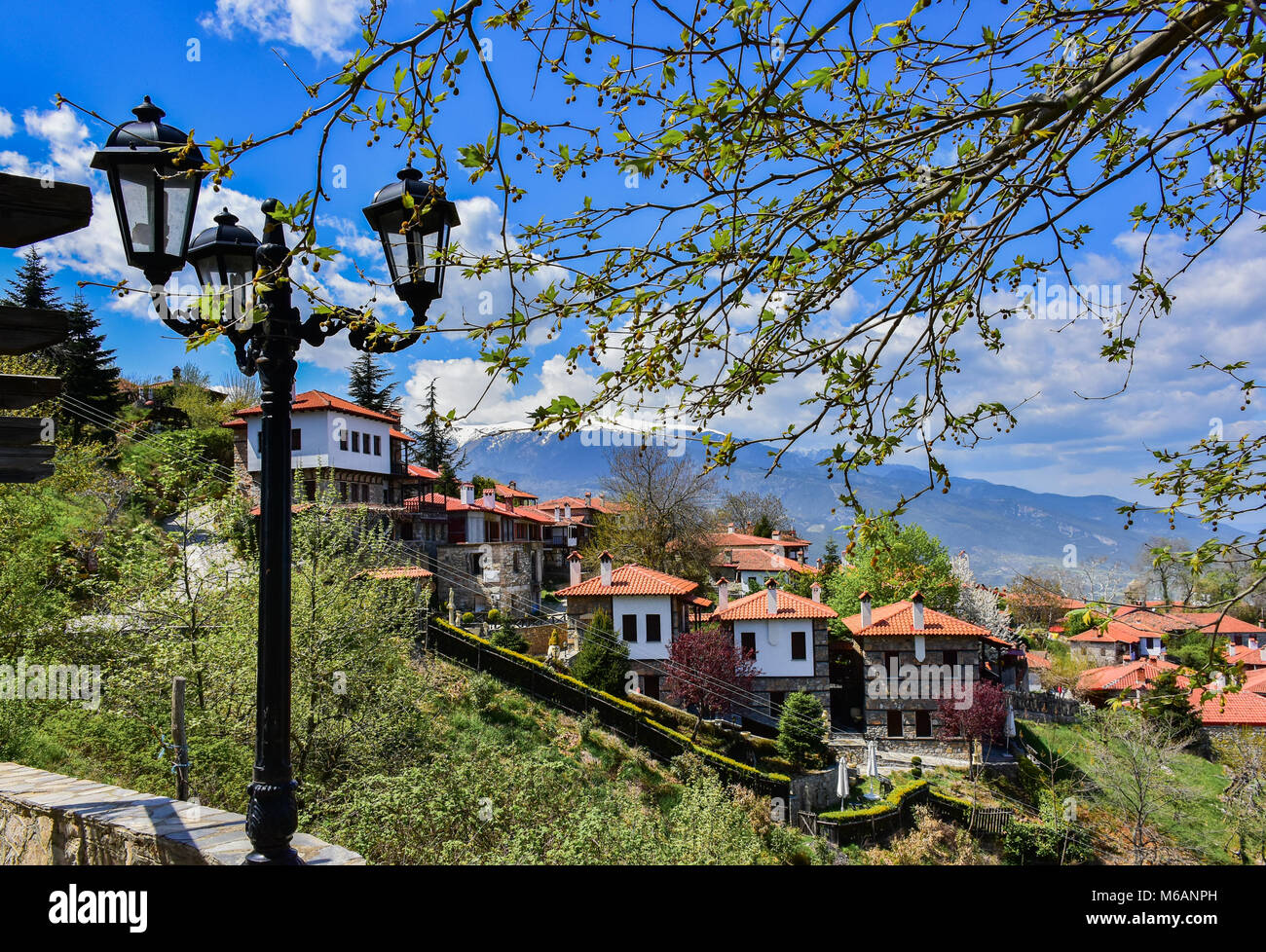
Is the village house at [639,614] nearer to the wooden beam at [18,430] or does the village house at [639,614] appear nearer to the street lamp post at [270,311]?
the street lamp post at [270,311]

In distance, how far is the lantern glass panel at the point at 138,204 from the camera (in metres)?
2.90

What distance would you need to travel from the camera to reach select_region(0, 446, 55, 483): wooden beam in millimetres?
2830

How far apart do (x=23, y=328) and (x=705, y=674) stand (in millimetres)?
22868

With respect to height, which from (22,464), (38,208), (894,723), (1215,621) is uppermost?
(38,208)

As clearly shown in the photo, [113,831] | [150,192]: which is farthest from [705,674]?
[150,192]

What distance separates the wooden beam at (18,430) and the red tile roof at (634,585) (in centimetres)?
2355

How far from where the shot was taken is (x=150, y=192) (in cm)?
293

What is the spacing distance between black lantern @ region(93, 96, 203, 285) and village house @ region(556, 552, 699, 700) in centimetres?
2272

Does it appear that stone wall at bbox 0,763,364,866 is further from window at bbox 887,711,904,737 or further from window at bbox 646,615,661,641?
window at bbox 887,711,904,737

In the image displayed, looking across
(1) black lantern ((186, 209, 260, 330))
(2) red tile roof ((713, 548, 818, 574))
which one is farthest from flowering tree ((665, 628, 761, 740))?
(1) black lantern ((186, 209, 260, 330))

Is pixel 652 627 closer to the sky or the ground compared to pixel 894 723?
closer to the sky

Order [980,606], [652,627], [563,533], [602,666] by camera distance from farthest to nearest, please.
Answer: [563,533] → [980,606] → [652,627] → [602,666]

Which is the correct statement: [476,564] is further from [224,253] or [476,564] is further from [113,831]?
[224,253]
